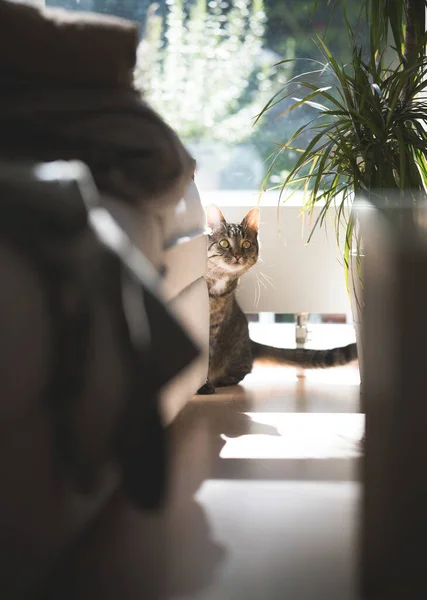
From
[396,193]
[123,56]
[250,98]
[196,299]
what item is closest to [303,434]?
[196,299]

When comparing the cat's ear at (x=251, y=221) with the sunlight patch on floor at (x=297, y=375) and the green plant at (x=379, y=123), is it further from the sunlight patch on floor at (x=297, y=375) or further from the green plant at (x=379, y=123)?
the sunlight patch on floor at (x=297, y=375)

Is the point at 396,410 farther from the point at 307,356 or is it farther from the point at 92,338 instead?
the point at 307,356

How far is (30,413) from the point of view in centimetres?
87

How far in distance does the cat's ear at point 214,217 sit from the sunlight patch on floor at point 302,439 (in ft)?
2.25

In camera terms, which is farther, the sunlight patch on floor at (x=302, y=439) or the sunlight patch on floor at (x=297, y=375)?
the sunlight patch on floor at (x=297, y=375)

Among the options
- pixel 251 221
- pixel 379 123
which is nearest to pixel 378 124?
pixel 379 123

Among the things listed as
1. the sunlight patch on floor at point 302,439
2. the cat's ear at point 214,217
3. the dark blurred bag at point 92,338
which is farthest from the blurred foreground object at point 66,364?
the cat's ear at point 214,217

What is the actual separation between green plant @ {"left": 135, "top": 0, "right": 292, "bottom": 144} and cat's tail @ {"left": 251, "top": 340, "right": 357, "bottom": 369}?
1084mm

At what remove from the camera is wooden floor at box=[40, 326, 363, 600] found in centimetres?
105

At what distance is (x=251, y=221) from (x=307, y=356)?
0.50m

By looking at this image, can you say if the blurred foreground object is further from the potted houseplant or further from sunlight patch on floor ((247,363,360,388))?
sunlight patch on floor ((247,363,360,388))

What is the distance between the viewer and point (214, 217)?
2.49 m

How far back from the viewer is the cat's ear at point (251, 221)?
255 cm

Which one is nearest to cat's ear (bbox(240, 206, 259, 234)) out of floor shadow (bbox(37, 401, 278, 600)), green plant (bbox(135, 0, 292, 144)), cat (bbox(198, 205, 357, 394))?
cat (bbox(198, 205, 357, 394))
